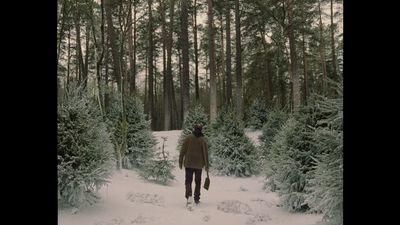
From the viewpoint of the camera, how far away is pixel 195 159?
402 inches

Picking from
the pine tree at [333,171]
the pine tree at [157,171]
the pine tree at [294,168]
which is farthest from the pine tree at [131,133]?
the pine tree at [333,171]

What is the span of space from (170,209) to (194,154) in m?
1.38

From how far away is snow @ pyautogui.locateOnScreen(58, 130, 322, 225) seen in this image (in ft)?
27.3

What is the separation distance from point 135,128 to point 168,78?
1426cm

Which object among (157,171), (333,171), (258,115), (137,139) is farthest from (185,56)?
(333,171)

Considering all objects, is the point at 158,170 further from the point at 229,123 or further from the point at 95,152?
the point at 95,152

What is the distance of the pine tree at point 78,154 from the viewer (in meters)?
8.05

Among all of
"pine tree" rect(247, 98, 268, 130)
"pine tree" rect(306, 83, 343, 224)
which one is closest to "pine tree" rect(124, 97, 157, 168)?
"pine tree" rect(306, 83, 343, 224)

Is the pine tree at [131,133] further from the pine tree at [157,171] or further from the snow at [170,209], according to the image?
the snow at [170,209]

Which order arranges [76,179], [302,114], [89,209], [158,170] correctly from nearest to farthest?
[76,179]
[89,209]
[302,114]
[158,170]

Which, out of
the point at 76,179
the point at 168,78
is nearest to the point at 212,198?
the point at 76,179
